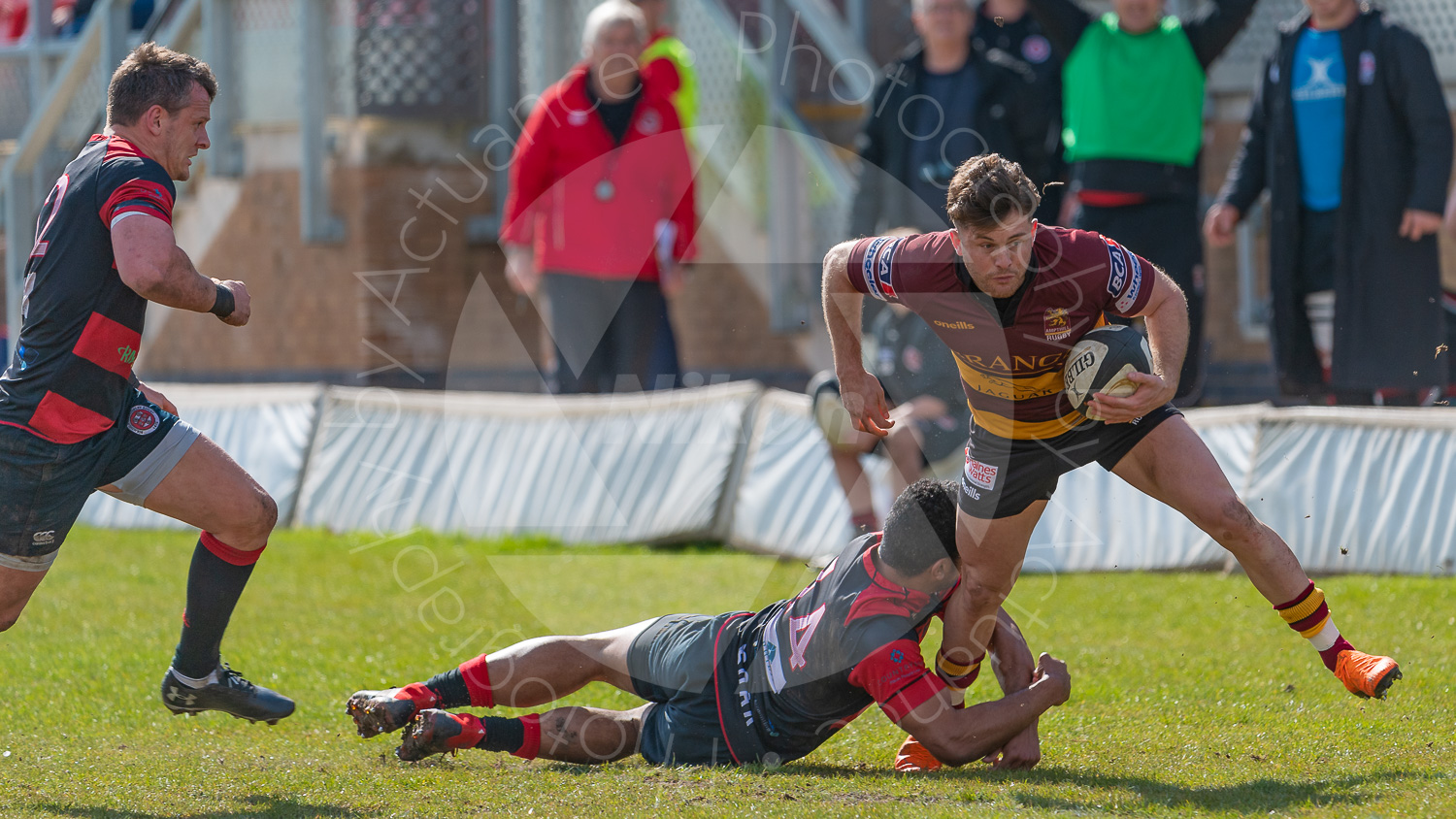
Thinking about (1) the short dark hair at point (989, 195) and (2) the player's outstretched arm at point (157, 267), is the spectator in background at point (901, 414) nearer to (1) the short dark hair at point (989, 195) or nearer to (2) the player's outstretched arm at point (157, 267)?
(1) the short dark hair at point (989, 195)

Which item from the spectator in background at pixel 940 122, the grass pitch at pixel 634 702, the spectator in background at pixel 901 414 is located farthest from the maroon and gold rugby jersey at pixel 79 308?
the spectator in background at pixel 940 122

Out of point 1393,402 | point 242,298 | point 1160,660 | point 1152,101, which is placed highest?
point 1152,101

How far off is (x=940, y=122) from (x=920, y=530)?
399 centimetres

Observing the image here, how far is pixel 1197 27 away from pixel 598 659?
16.5 ft

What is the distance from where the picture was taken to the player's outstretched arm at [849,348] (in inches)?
188

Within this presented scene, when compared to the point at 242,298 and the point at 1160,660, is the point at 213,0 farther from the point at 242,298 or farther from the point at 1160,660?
the point at 1160,660

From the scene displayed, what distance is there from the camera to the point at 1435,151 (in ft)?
23.7

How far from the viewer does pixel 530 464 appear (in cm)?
922

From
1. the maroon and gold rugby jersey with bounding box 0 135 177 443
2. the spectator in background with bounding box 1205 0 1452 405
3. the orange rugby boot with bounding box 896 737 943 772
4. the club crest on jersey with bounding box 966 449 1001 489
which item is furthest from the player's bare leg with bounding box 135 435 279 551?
the spectator in background with bounding box 1205 0 1452 405

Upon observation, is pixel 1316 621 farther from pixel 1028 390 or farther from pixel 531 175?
pixel 531 175

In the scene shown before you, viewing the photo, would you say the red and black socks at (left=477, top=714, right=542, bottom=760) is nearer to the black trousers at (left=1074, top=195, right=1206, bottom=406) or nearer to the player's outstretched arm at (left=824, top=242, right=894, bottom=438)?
the player's outstretched arm at (left=824, top=242, right=894, bottom=438)

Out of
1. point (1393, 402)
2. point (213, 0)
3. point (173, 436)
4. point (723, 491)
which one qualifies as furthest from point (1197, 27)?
point (213, 0)

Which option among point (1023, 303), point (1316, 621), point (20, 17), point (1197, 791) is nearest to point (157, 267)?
point (1023, 303)

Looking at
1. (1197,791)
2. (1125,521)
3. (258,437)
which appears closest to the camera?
(1197,791)
